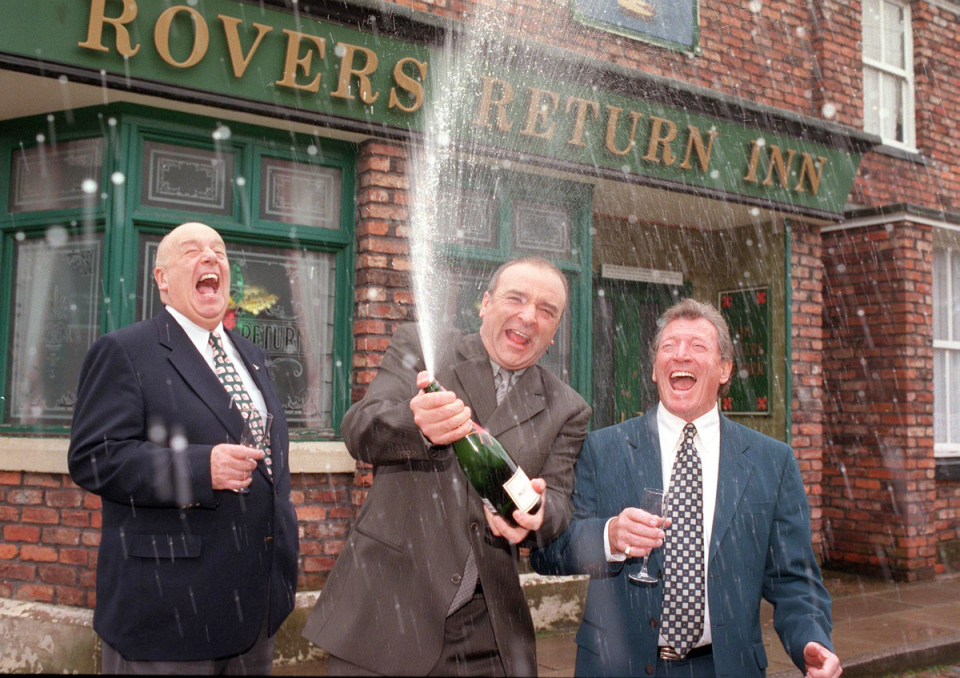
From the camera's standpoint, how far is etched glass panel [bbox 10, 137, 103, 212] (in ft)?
18.2

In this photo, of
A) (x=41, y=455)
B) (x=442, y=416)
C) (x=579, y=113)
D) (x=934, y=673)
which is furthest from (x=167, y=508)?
(x=934, y=673)

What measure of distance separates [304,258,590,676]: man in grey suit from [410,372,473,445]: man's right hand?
0.06 metres

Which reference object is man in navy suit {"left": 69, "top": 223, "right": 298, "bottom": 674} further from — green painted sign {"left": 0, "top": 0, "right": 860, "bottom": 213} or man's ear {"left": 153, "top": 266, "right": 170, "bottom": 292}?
green painted sign {"left": 0, "top": 0, "right": 860, "bottom": 213}

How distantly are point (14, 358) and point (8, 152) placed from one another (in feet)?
4.56

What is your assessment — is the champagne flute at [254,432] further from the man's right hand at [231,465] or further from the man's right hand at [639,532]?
the man's right hand at [639,532]

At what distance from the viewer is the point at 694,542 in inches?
107

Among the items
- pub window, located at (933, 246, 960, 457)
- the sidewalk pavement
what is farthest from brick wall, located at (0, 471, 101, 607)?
pub window, located at (933, 246, 960, 457)

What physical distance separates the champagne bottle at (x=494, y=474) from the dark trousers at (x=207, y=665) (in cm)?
96

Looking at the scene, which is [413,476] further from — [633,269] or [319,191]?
[633,269]

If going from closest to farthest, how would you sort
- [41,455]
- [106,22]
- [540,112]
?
[106,22]
[41,455]
[540,112]

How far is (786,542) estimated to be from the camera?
9.10 feet

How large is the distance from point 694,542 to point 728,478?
236mm

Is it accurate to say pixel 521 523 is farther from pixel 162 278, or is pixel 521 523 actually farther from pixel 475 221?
pixel 475 221

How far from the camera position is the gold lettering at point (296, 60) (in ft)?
18.0
